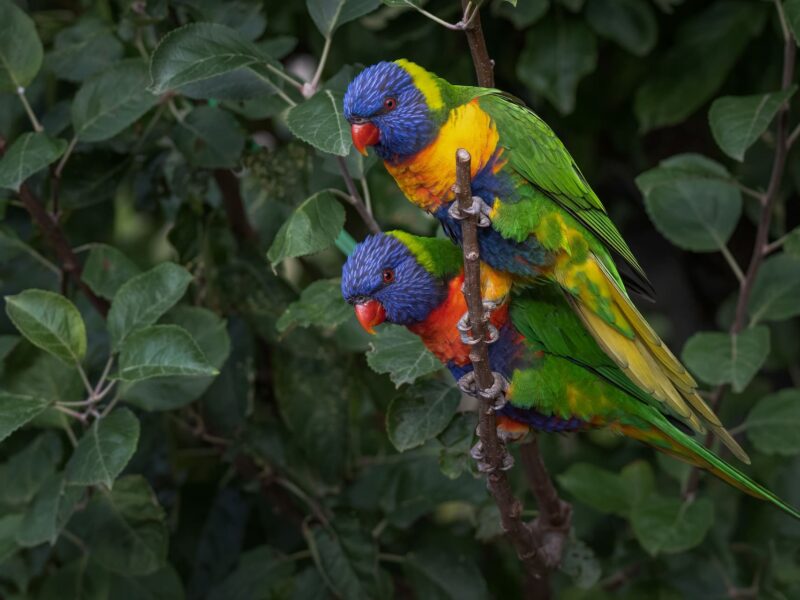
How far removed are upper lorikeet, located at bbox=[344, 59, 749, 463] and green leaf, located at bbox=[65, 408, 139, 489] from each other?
611mm

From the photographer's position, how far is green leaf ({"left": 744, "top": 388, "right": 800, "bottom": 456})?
2.01 meters

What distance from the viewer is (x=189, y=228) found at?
2.16m

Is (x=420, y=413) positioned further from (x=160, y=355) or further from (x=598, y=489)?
(x=598, y=489)

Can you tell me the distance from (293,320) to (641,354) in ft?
1.88

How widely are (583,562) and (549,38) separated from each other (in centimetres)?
114

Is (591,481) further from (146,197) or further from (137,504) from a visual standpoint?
(146,197)

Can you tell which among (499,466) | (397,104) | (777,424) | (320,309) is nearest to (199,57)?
(397,104)

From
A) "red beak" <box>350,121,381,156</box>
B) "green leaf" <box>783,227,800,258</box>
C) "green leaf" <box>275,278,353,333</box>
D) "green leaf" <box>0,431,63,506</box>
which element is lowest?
"green leaf" <box>0,431,63,506</box>

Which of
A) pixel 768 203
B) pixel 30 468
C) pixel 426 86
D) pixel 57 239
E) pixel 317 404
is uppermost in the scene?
pixel 426 86

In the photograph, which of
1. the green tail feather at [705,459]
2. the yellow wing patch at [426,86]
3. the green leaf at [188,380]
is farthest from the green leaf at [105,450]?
the green tail feather at [705,459]

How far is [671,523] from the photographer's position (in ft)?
6.57

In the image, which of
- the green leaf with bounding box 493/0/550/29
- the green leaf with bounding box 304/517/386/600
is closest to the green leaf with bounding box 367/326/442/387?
the green leaf with bounding box 304/517/386/600

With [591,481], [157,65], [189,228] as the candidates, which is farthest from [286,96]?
[591,481]

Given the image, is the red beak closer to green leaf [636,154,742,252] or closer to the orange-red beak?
the orange-red beak
